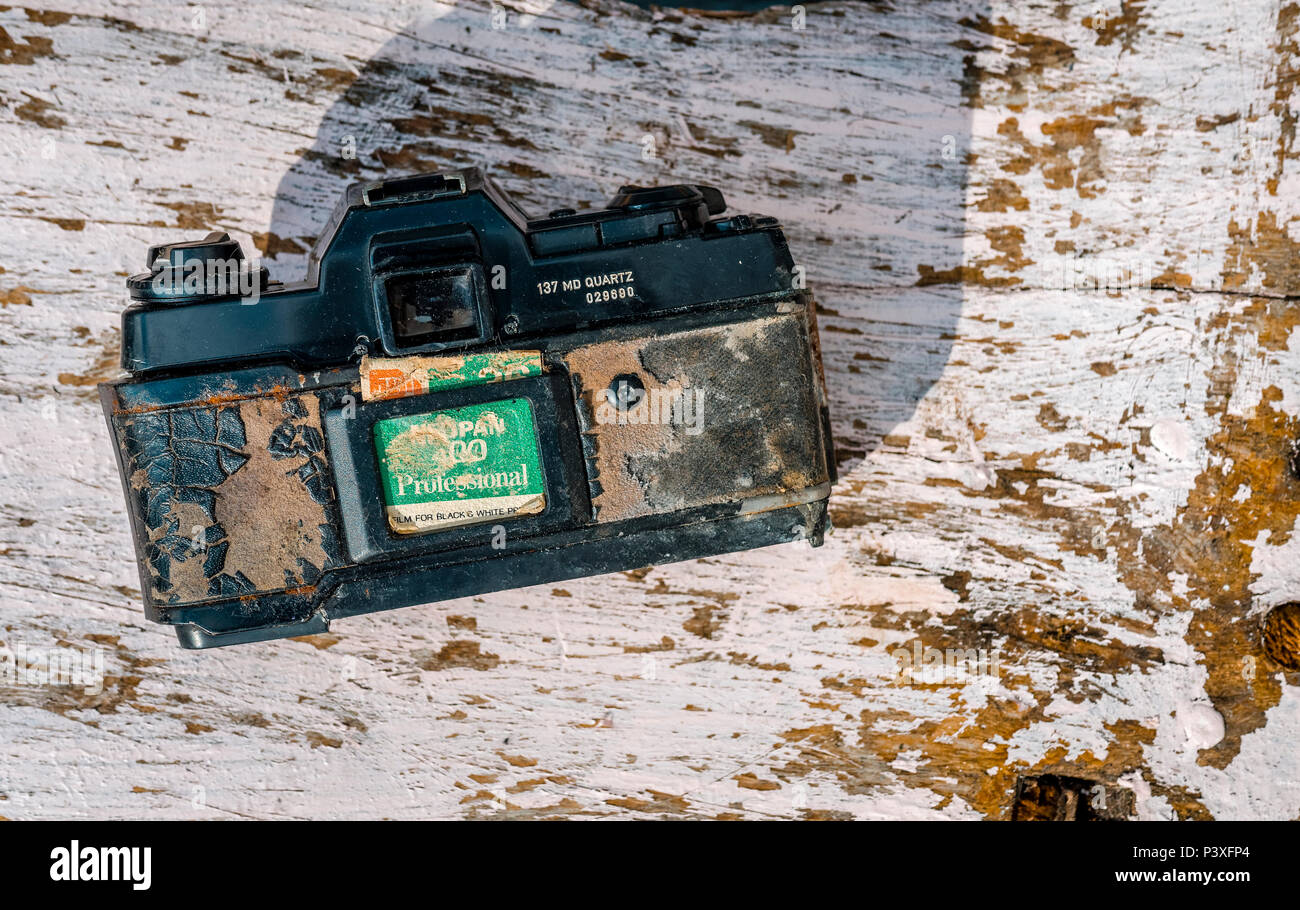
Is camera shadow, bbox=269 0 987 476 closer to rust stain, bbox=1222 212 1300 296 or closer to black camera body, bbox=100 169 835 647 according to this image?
black camera body, bbox=100 169 835 647

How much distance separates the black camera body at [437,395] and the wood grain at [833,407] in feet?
1.17

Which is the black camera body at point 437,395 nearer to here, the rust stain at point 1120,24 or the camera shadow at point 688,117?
the camera shadow at point 688,117

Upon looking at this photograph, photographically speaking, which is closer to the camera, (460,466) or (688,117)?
(460,466)

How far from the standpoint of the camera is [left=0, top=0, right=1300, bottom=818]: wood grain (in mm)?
1464

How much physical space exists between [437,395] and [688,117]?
0.72 m

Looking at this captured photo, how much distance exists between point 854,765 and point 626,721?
451mm

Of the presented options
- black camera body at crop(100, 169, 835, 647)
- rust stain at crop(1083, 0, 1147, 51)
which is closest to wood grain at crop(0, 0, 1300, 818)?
rust stain at crop(1083, 0, 1147, 51)

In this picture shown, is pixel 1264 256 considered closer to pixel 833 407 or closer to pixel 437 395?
pixel 833 407

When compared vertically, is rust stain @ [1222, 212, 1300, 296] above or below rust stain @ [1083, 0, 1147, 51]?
below

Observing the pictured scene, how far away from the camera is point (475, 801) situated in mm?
1598

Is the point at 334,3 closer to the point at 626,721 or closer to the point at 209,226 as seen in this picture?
the point at 209,226

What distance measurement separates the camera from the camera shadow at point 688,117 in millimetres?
1463

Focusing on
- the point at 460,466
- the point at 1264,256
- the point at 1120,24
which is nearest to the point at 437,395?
the point at 460,466

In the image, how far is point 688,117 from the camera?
4.84 ft
